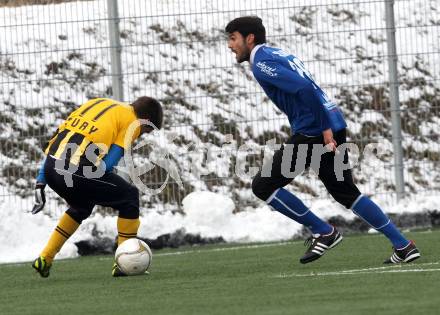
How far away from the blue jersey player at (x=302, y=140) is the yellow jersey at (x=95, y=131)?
3.35ft

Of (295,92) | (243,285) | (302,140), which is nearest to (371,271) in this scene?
(243,285)

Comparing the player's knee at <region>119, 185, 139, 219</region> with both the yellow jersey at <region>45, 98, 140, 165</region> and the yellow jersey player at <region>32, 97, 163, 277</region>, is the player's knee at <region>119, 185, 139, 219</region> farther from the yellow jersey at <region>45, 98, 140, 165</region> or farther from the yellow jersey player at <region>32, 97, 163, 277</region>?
the yellow jersey at <region>45, 98, 140, 165</region>

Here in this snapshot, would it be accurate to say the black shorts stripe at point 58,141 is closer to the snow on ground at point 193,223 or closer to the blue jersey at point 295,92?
the blue jersey at point 295,92

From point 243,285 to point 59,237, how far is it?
2.29 metres

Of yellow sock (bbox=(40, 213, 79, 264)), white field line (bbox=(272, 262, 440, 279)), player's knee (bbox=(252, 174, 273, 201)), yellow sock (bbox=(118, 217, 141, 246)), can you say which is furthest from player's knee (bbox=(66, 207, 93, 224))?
white field line (bbox=(272, 262, 440, 279))

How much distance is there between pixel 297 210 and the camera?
10.5m

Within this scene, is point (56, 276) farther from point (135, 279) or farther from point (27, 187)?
point (27, 187)

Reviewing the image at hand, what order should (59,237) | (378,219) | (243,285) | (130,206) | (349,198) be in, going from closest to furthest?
(243,285) → (378,219) → (349,198) → (130,206) → (59,237)

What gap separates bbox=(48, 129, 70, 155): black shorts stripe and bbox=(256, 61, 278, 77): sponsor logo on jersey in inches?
62.7

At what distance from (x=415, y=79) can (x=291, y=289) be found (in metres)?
7.73

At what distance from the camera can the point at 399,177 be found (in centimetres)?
1562

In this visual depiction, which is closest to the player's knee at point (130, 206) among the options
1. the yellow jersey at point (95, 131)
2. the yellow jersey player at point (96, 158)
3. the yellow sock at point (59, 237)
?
the yellow jersey player at point (96, 158)

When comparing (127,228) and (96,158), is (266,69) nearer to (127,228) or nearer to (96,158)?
(96,158)

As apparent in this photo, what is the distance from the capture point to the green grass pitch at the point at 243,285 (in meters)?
7.75
